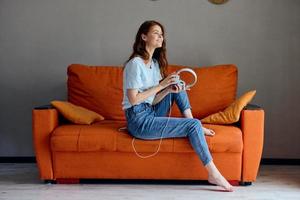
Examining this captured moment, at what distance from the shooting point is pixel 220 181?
3.05m

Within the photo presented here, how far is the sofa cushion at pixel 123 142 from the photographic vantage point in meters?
3.12

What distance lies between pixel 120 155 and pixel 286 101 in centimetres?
178

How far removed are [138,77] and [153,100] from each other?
0.27 m

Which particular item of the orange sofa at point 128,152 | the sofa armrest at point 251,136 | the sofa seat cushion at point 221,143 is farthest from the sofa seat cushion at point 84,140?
the sofa armrest at point 251,136

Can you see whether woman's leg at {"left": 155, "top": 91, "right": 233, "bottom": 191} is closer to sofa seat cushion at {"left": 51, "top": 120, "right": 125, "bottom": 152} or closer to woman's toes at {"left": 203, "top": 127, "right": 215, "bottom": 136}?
woman's toes at {"left": 203, "top": 127, "right": 215, "bottom": 136}

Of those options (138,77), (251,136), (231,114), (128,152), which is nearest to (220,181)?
(251,136)

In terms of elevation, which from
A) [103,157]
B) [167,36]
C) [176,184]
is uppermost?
[167,36]

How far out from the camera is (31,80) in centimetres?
418

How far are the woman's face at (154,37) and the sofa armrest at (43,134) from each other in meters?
0.88

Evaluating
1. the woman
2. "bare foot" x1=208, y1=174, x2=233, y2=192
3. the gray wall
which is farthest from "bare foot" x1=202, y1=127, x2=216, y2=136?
the gray wall

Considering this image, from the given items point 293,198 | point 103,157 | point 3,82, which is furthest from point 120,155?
point 3,82

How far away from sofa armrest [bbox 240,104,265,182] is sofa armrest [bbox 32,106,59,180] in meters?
1.42

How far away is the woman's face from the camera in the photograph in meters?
3.12

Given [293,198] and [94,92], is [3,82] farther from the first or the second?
[293,198]
